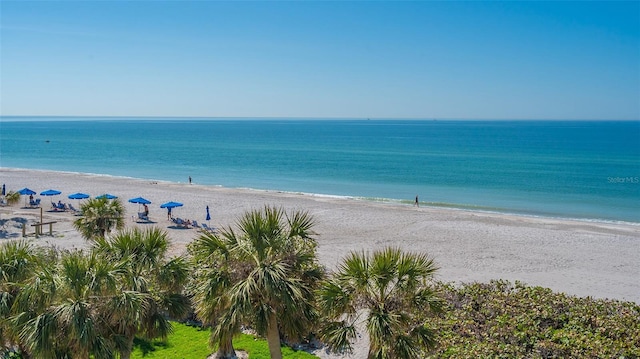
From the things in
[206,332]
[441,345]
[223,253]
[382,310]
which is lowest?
[206,332]

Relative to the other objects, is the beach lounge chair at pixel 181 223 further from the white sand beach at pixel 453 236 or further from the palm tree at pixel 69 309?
the palm tree at pixel 69 309

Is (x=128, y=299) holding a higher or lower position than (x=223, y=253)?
lower

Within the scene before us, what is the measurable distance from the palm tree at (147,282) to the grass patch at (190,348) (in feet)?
10.0

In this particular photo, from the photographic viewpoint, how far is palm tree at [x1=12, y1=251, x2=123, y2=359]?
8.77 meters

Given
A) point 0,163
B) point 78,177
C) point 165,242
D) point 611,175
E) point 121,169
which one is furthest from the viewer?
point 0,163

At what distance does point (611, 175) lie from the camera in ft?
208

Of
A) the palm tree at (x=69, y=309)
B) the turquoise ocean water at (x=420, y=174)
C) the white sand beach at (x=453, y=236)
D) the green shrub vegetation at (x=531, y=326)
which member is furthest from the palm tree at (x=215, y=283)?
the turquoise ocean water at (x=420, y=174)

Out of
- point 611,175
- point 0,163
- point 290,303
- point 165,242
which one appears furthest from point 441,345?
point 0,163

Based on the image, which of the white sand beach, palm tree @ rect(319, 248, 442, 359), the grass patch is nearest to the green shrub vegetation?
palm tree @ rect(319, 248, 442, 359)

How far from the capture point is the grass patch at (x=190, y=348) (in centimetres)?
1330

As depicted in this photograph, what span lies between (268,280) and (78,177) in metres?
52.9

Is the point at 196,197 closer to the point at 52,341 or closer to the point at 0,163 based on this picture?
the point at 52,341

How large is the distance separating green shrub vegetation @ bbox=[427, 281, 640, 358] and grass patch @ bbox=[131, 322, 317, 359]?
416cm

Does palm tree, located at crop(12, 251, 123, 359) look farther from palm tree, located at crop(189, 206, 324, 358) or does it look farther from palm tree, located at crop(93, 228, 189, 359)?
palm tree, located at crop(189, 206, 324, 358)
